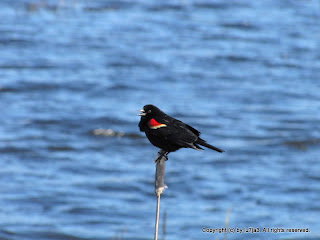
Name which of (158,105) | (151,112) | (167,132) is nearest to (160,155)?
(167,132)

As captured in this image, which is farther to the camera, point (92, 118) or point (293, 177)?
point (92, 118)

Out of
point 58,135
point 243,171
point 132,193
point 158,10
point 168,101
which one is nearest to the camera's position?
point 132,193

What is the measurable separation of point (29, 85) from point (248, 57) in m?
6.02

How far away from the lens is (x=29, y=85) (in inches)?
624

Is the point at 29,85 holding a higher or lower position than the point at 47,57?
lower

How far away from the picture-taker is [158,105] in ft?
46.4

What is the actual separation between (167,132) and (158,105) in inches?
375

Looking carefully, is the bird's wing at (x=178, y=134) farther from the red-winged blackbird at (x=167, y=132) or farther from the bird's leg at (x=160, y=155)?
the bird's leg at (x=160, y=155)

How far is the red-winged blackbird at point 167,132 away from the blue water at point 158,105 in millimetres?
4471

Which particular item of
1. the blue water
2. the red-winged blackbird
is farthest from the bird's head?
the blue water

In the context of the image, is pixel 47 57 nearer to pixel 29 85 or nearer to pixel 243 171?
pixel 29 85

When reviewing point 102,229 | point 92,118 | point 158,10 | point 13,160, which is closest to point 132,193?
point 102,229

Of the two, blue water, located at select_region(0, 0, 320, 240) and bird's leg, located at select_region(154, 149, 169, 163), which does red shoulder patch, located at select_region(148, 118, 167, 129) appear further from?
blue water, located at select_region(0, 0, 320, 240)

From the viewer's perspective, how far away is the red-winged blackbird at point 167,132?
181 inches
